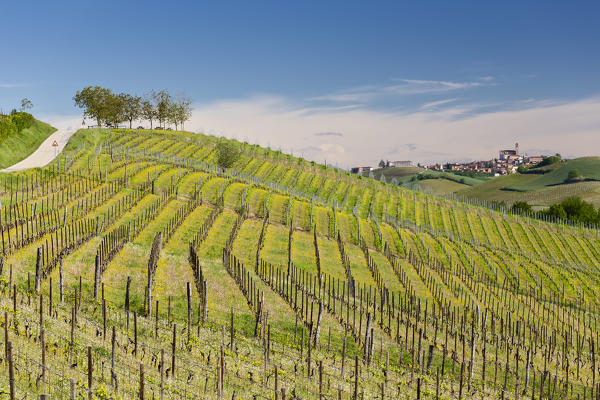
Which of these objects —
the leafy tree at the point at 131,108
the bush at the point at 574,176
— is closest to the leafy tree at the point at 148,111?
the leafy tree at the point at 131,108

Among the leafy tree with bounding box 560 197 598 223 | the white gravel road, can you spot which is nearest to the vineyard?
A: the white gravel road

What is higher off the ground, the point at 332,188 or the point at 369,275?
the point at 332,188

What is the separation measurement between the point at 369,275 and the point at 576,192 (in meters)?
142

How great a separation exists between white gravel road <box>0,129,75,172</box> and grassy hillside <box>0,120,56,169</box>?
1.13 metres

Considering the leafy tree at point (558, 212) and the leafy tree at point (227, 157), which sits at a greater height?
the leafy tree at point (227, 157)

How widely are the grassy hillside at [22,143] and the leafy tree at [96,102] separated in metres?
14.4

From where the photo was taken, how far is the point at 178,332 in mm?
19078

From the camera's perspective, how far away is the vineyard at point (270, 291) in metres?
15.2

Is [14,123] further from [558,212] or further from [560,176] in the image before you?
[560,176]

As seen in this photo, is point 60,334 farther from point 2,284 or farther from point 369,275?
point 369,275

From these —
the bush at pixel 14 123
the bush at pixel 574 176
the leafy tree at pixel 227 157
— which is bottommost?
the bush at pixel 574 176

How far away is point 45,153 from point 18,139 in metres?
9.50

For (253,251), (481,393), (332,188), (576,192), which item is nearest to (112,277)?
(253,251)

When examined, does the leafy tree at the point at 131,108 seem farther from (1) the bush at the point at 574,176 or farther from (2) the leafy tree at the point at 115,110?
(1) the bush at the point at 574,176
